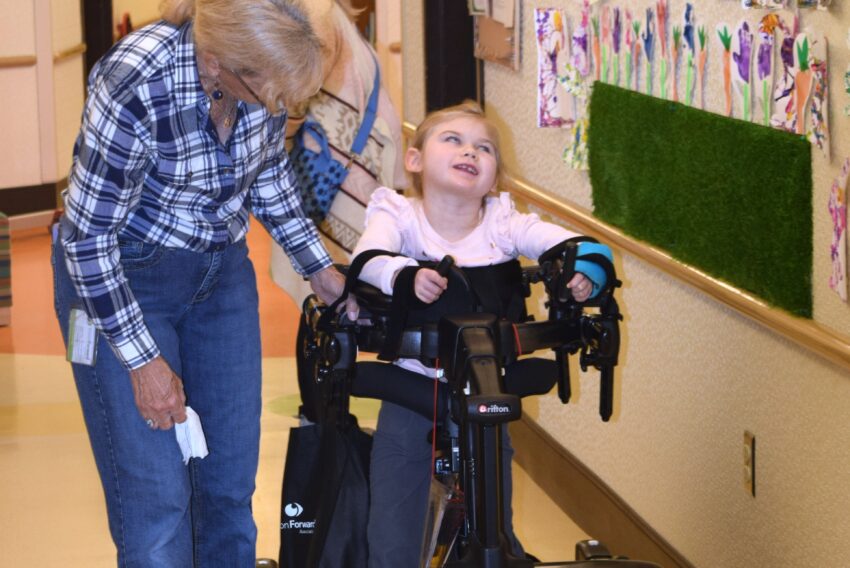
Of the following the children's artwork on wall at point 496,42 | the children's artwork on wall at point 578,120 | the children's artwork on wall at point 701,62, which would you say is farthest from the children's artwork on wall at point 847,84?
the children's artwork on wall at point 496,42

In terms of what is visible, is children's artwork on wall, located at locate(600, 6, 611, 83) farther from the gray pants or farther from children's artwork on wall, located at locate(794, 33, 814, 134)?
the gray pants

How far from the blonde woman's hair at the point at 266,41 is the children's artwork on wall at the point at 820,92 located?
89cm

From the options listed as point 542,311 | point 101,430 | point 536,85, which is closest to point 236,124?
point 101,430

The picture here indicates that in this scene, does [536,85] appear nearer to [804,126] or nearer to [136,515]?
[804,126]

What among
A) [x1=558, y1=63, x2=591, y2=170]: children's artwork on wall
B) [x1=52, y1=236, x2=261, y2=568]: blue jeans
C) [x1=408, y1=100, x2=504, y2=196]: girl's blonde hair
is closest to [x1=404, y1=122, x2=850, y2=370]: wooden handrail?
[x1=558, y1=63, x2=591, y2=170]: children's artwork on wall

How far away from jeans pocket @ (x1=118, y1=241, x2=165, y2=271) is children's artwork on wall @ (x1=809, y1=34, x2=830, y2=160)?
1213 millimetres

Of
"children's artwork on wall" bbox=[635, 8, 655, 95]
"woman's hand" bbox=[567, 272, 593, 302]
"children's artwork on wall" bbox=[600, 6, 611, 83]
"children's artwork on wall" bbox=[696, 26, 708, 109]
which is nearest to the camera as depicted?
"woman's hand" bbox=[567, 272, 593, 302]

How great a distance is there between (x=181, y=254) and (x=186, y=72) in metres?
0.35

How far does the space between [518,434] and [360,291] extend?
217 centimetres

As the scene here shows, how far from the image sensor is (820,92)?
7.82 feet

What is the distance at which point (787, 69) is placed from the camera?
251 cm

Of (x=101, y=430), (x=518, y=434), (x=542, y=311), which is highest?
(x=101, y=430)

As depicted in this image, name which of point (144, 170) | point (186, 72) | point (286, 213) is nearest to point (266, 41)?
point (186, 72)

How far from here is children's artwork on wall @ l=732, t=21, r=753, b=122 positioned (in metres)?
2.66
